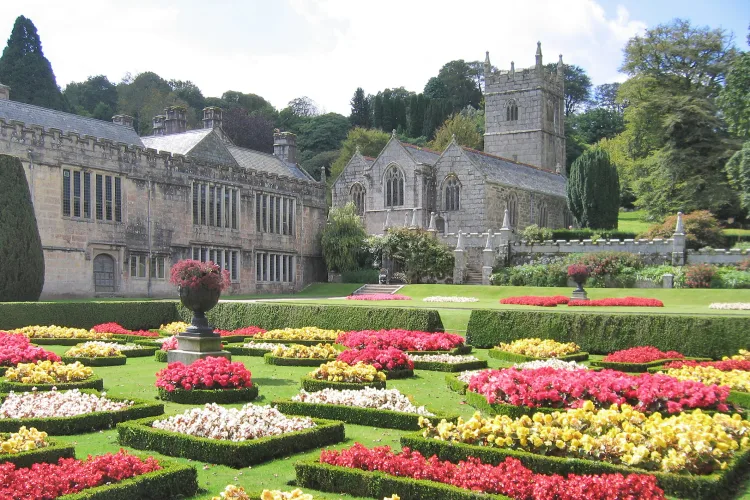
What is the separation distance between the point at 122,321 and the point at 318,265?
81.9 feet

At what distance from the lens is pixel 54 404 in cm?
1112

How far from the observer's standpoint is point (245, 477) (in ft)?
28.4

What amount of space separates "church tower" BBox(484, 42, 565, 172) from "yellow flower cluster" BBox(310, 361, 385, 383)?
6213cm

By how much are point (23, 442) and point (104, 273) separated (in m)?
28.8

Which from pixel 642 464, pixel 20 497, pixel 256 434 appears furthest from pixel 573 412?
pixel 20 497

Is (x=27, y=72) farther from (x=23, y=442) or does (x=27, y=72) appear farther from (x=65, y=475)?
(x=65, y=475)

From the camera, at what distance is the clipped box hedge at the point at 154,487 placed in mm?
7195

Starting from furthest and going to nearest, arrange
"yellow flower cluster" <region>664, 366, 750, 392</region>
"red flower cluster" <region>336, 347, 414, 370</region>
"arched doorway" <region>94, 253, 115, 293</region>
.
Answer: "arched doorway" <region>94, 253, 115, 293</region>
"red flower cluster" <region>336, 347, 414, 370</region>
"yellow flower cluster" <region>664, 366, 750, 392</region>

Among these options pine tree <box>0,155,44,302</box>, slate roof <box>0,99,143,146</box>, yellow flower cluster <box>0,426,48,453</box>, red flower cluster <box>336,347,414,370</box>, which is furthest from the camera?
slate roof <box>0,99,143,146</box>

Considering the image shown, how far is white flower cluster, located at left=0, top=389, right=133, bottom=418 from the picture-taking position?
10.7 m

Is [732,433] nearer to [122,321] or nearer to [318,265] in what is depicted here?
[122,321]

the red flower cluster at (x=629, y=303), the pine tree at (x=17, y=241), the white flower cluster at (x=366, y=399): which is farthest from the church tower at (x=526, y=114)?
the white flower cluster at (x=366, y=399)

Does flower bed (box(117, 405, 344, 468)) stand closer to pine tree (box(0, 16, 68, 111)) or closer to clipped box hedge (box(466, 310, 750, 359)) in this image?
clipped box hedge (box(466, 310, 750, 359))

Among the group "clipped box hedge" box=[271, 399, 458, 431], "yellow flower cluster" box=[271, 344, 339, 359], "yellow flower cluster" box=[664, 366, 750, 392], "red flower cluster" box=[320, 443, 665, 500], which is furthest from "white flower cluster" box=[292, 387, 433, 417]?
"yellow flower cluster" box=[271, 344, 339, 359]
